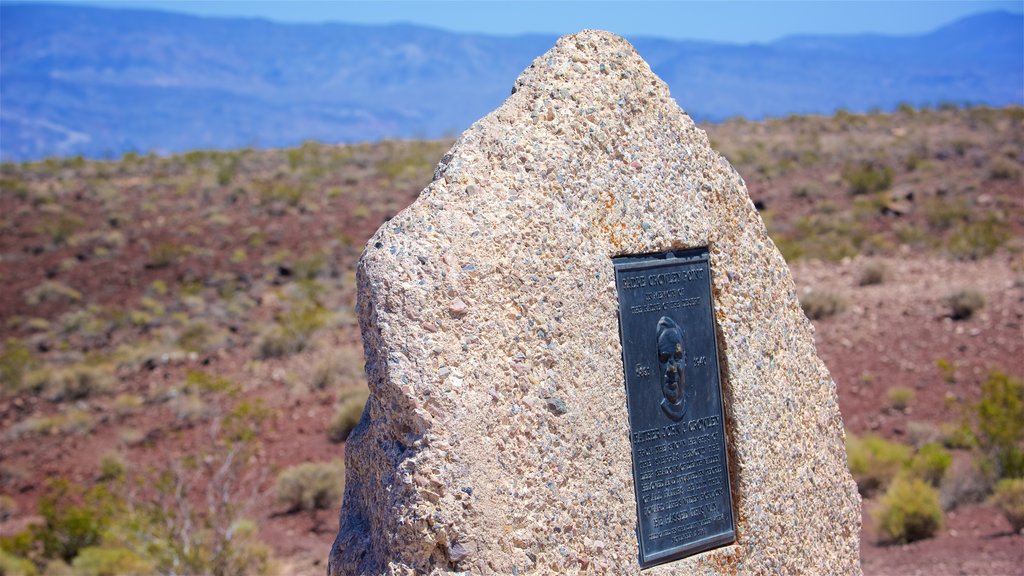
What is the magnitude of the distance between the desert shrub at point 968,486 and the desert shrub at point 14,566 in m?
7.01

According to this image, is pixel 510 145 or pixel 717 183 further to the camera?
pixel 717 183

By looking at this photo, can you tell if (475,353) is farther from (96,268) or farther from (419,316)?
(96,268)

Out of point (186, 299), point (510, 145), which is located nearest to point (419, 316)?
point (510, 145)

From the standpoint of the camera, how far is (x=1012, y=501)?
660 centimetres

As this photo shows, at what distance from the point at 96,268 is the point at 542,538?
19.3 meters

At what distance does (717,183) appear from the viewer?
3715mm

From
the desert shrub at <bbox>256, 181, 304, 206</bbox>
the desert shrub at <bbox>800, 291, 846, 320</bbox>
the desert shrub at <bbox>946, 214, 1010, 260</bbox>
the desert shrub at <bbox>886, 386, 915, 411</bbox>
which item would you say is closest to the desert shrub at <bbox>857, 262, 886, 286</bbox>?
the desert shrub at <bbox>800, 291, 846, 320</bbox>

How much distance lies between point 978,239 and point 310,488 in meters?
11.7

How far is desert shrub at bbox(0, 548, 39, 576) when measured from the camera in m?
6.96

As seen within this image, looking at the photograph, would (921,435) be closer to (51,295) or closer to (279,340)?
(279,340)

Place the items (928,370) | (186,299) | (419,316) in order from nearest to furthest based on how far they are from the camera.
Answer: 1. (419,316)
2. (928,370)
3. (186,299)

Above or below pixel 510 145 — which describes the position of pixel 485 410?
below

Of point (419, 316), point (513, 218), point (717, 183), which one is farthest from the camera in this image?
point (717, 183)

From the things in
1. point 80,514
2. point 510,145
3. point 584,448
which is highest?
point 510,145
